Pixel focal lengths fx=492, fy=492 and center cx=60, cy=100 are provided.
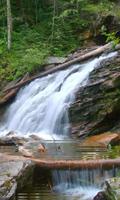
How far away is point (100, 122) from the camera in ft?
50.2

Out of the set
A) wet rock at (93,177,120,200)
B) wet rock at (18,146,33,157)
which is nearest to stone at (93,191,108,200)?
wet rock at (93,177,120,200)

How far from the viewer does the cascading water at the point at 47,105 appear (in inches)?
620

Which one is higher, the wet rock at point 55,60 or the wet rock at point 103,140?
the wet rock at point 55,60

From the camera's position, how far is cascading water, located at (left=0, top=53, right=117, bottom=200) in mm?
15758

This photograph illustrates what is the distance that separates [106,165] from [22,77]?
37.3ft

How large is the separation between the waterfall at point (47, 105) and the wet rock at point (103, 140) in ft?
4.12

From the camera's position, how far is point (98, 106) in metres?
15.5

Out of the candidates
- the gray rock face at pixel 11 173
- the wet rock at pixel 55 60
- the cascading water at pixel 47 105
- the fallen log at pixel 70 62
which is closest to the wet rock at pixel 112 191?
the gray rock face at pixel 11 173

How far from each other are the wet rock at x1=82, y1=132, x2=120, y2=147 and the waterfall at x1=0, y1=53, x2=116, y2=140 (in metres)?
1.26

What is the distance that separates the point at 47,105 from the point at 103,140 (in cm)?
385

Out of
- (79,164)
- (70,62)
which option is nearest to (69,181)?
(79,164)

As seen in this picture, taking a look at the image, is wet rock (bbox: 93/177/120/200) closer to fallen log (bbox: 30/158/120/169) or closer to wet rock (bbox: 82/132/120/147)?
fallen log (bbox: 30/158/120/169)

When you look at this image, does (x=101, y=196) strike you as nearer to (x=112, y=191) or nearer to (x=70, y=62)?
(x=112, y=191)

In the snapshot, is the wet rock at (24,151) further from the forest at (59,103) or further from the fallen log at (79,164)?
the fallen log at (79,164)
